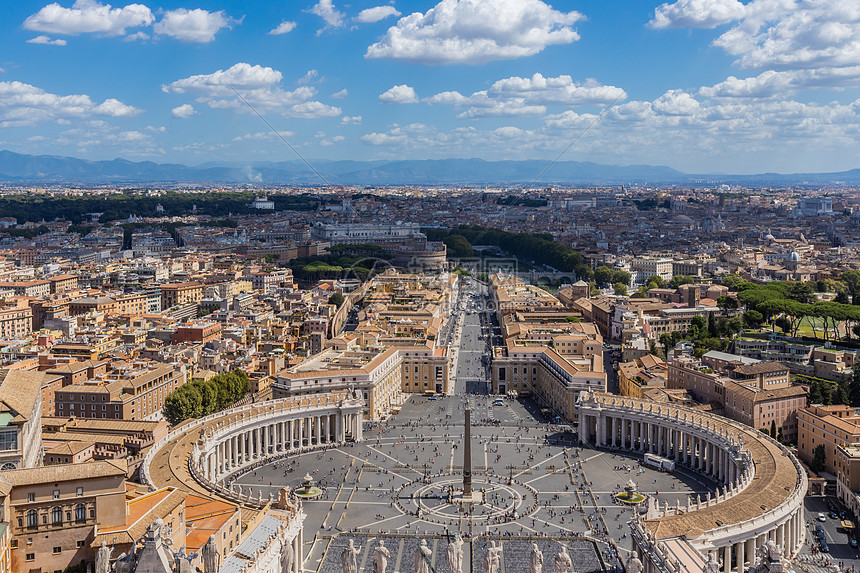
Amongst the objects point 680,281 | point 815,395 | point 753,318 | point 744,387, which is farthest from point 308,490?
point 680,281

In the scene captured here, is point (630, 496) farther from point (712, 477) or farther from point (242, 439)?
point (242, 439)

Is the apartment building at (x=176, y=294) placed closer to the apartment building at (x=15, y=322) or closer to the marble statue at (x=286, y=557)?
the apartment building at (x=15, y=322)

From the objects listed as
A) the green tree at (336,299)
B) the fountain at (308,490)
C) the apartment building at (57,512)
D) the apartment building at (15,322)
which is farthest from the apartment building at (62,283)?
the apartment building at (57,512)

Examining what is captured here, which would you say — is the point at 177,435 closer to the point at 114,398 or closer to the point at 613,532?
the point at 114,398

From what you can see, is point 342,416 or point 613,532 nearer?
point 613,532

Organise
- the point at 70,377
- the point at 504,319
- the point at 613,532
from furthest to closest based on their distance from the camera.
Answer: the point at 504,319, the point at 70,377, the point at 613,532

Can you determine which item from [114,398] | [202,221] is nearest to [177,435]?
[114,398]
